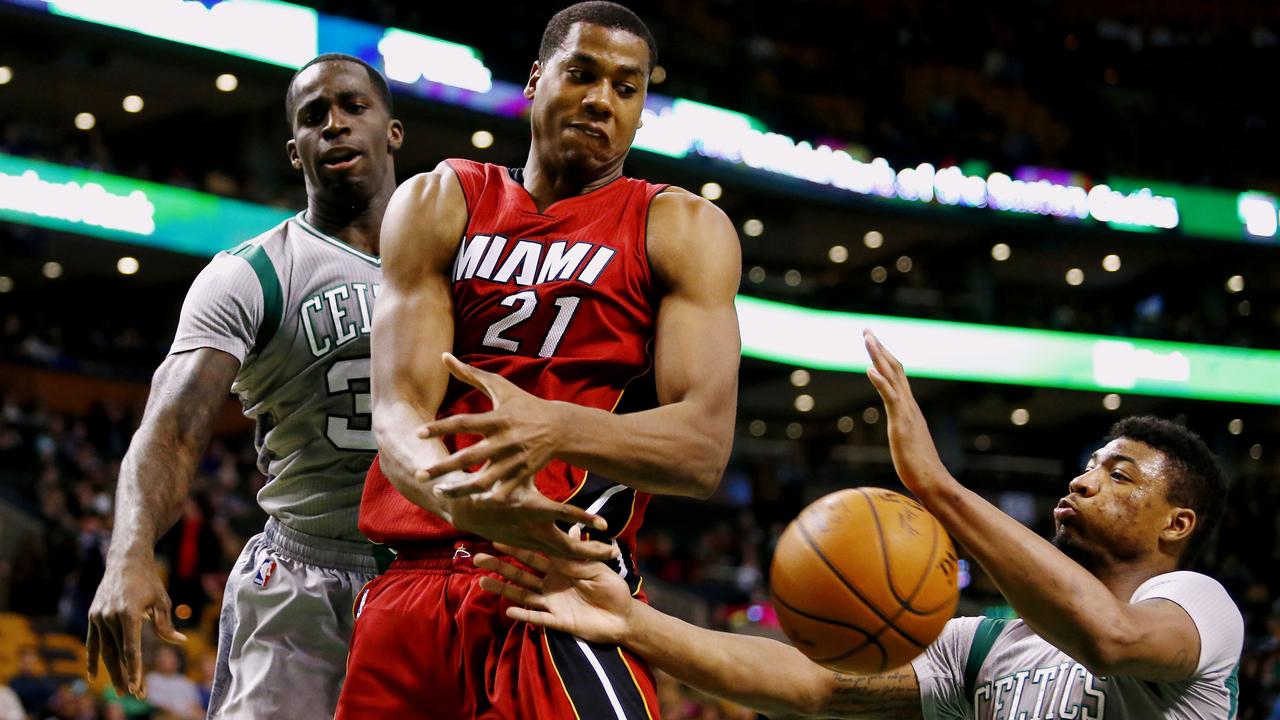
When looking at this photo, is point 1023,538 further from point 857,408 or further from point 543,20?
point 857,408

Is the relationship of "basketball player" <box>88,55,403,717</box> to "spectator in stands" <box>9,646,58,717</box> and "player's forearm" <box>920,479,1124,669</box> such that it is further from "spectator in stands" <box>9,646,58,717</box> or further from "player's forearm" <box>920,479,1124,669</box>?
"spectator in stands" <box>9,646,58,717</box>

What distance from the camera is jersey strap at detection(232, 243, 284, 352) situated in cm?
429

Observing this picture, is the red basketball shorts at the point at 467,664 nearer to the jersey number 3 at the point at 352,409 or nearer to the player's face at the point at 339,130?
the jersey number 3 at the point at 352,409

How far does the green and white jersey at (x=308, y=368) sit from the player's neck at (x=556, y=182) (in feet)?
3.73

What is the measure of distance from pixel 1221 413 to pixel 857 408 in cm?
837

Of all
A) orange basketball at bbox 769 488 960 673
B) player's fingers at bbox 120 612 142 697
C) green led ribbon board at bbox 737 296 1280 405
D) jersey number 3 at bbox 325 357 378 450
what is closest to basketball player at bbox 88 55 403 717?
jersey number 3 at bbox 325 357 378 450

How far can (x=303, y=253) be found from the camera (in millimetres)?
4457

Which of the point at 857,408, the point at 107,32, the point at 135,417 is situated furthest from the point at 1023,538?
the point at 857,408

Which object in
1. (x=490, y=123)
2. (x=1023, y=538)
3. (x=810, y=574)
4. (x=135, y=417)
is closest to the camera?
(x=810, y=574)

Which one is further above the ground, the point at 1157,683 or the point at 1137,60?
the point at 1137,60

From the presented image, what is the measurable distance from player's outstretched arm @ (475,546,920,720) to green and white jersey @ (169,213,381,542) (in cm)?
122

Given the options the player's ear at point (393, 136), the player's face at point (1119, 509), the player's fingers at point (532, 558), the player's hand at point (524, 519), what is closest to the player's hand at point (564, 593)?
the player's fingers at point (532, 558)

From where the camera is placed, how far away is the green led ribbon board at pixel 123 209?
66.2 ft

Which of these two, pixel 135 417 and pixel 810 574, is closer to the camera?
pixel 810 574
